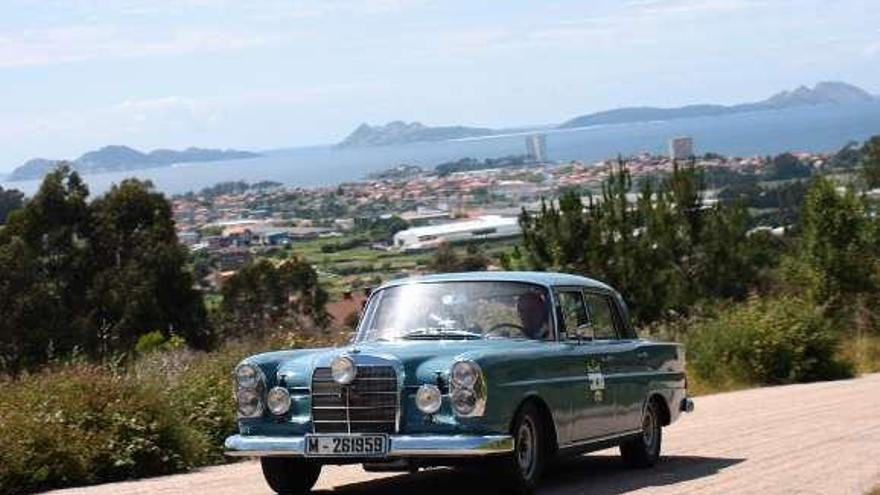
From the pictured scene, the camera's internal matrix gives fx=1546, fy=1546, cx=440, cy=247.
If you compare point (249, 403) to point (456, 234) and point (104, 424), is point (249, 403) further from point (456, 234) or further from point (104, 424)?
point (456, 234)

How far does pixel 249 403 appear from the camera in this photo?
1075 centimetres

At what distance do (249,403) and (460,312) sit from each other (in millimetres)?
1779

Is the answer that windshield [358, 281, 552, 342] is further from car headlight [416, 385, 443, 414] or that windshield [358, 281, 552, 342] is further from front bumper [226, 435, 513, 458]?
front bumper [226, 435, 513, 458]

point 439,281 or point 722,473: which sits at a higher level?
point 439,281

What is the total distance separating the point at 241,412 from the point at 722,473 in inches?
161

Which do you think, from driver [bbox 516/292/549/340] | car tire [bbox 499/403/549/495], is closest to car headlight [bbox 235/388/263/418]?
car tire [bbox 499/403/549/495]

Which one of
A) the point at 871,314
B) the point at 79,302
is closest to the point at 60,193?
the point at 79,302

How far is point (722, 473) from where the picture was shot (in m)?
12.5

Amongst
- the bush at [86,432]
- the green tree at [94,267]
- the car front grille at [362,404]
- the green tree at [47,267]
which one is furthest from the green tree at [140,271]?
the car front grille at [362,404]

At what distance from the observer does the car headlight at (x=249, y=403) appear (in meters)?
10.7

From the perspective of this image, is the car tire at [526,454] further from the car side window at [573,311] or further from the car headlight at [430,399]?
the car side window at [573,311]

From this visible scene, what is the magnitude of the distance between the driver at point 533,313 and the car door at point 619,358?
2.66 feet

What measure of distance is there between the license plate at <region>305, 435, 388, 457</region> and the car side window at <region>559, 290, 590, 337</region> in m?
2.42

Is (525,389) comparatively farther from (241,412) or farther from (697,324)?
(697,324)
